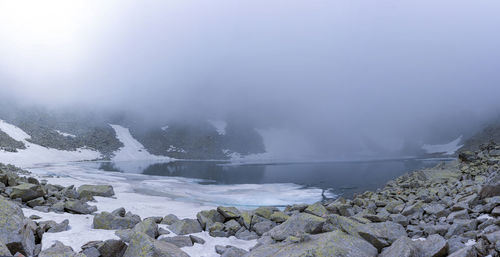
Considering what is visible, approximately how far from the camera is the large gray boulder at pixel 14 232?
7788 millimetres

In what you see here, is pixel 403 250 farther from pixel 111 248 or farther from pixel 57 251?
pixel 57 251

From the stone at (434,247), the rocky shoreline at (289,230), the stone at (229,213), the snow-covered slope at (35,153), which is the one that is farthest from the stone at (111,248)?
the snow-covered slope at (35,153)

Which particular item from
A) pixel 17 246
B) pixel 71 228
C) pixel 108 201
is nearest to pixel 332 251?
pixel 17 246

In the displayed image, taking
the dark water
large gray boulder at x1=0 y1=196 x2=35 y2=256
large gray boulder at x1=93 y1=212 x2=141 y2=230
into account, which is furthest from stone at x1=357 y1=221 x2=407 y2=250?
the dark water

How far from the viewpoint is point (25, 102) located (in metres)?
198

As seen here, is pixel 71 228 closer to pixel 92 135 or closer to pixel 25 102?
pixel 92 135

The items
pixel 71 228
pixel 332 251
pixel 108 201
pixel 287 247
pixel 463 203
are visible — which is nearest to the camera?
pixel 332 251

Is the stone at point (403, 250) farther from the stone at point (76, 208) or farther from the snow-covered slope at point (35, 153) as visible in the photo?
the snow-covered slope at point (35, 153)

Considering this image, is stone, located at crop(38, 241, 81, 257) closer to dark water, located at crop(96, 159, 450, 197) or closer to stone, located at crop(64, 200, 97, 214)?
stone, located at crop(64, 200, 97, 214)

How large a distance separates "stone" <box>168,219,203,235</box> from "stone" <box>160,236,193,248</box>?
3.17ft

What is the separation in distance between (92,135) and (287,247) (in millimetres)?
208271

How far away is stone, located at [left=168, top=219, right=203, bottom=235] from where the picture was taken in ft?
40.9

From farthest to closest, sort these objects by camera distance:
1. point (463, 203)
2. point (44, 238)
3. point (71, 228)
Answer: point (463, 203) < point (71, 228) < point (44, 238)

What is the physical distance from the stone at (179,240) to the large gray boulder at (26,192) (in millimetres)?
8728
